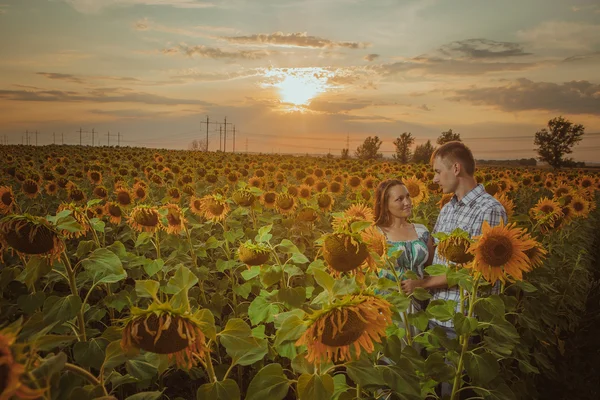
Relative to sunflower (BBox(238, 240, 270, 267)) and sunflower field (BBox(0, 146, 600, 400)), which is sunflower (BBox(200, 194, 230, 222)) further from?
sunflower (BBox(238, 240, 270, 267))

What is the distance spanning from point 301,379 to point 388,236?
106 inches

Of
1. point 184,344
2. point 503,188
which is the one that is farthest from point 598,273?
point 184,344

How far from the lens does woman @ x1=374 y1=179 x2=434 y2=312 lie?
3945mm

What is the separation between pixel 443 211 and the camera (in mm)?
Result: 4320

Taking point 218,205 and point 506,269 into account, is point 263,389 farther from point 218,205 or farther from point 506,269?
point 218,205

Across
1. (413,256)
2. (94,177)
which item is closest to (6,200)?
(94,177)

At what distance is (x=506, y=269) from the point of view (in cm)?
235

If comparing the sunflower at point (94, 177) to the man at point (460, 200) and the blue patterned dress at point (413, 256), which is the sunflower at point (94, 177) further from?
the man at point (460, 200)

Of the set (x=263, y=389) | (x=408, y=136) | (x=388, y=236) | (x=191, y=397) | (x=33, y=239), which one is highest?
(x=408, y=136)

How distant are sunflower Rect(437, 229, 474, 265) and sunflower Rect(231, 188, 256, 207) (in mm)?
2677

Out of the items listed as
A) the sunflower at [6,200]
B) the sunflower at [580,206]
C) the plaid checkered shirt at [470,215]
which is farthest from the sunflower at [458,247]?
the sunflower at [580,206]

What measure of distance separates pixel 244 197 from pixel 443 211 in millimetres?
2204

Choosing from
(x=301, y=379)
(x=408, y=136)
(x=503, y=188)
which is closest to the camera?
(x=301, y=379)

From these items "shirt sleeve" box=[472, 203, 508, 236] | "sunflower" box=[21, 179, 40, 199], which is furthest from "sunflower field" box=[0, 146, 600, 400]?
"sunflower" box=[21, 179, 40, 199]
